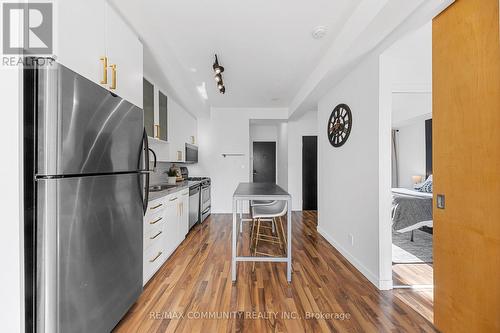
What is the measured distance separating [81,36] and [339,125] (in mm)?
2938

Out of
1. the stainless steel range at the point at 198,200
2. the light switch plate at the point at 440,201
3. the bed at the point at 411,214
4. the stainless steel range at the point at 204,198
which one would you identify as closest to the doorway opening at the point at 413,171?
the bed at the point at 411,214

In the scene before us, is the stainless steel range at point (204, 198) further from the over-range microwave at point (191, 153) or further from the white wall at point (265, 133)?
the white wall at point (265, 133)

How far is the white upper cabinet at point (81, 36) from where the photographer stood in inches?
46.0

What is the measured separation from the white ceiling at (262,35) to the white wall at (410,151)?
3824 mm

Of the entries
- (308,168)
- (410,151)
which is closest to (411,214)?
(308,168)

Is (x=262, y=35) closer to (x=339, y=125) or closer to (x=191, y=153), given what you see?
(x=339, y=125)

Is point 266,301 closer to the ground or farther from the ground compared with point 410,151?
closer to the ground

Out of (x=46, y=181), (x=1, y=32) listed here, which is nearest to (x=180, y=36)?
(x=1, y=32)

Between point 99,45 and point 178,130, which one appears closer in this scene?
point 99,45

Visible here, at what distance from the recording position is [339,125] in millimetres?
3055

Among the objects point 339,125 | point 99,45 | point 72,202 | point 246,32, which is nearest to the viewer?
point 72,202

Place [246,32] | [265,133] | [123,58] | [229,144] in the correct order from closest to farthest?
[123,58], [246,32], [229,144], [265,133]

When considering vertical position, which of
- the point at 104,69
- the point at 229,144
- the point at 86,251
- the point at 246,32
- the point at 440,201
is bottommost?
the point at 86,251

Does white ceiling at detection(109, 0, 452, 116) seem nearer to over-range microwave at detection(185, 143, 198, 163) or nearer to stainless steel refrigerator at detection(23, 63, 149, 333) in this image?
stainless steel refrigerator at detection(23, 63, 149, 333)
